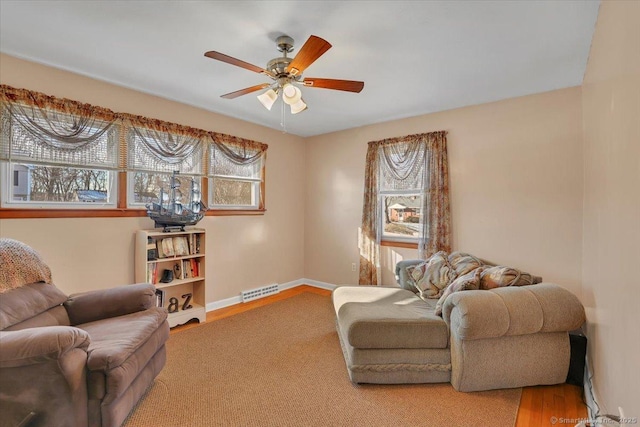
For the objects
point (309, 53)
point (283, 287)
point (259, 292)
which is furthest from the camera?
point (283, 287)

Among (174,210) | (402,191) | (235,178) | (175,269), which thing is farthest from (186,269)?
(402,191)

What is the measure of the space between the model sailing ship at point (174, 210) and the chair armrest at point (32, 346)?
Result: 5.81ft

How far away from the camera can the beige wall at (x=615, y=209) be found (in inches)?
45.2

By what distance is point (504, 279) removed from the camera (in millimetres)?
2404

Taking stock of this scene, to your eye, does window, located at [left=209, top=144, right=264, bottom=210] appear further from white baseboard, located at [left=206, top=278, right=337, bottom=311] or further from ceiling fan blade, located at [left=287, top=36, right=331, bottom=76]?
ceiling fan blade, located at [left=287, top=36, right=331, bottom=76]

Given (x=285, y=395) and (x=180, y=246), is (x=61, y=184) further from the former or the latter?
(x=285, y=395)

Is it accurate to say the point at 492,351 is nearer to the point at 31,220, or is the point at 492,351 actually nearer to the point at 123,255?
the point at 123,255

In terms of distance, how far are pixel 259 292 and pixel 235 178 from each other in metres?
1.69

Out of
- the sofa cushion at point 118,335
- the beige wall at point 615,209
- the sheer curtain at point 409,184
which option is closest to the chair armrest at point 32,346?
the sofa cushion at point 118,335

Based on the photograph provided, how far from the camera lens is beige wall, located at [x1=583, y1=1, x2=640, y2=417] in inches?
45.2

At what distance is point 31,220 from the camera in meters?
2.49

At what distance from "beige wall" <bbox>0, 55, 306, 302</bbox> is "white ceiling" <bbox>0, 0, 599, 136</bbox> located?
0.57 ft

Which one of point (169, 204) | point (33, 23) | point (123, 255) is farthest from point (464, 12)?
point (123, 255)

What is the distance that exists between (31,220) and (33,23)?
1.53 m
